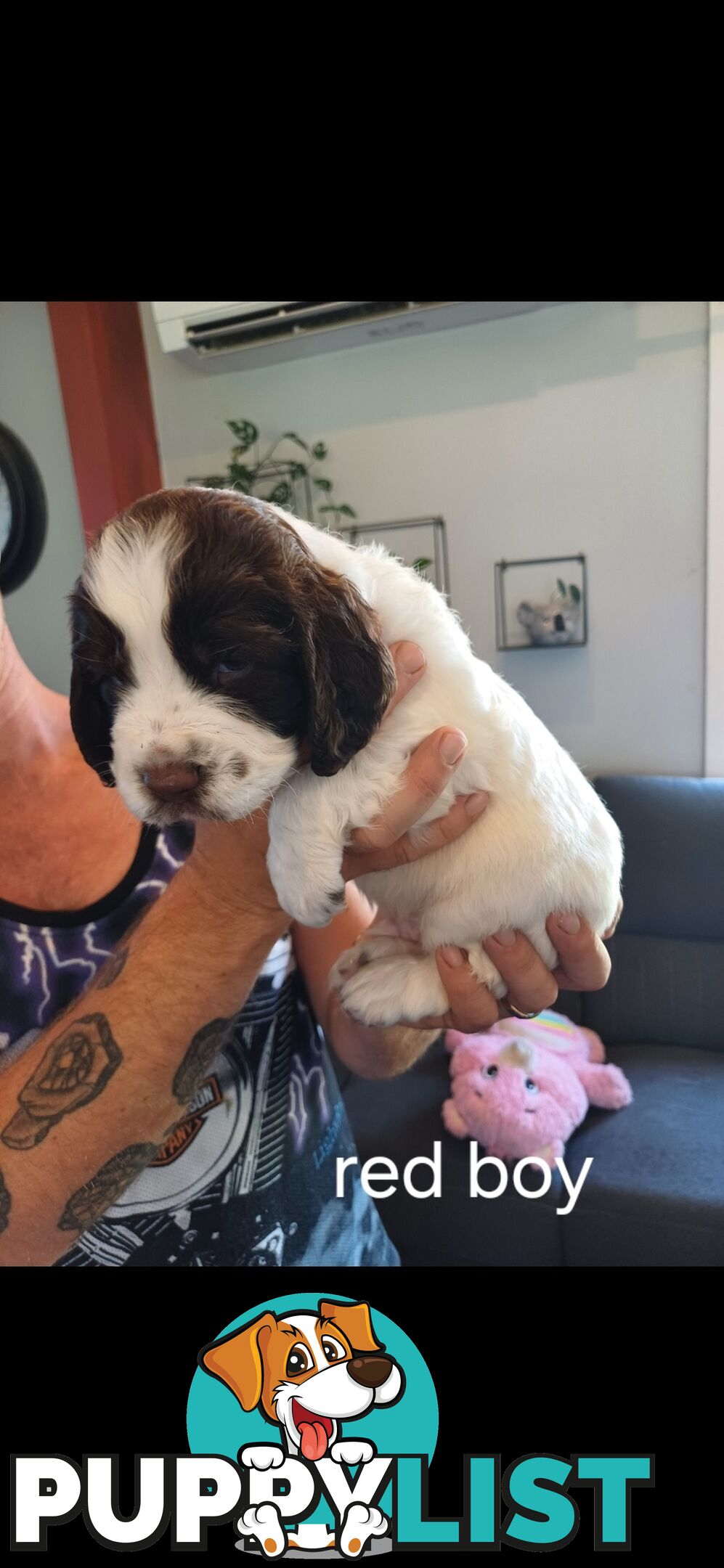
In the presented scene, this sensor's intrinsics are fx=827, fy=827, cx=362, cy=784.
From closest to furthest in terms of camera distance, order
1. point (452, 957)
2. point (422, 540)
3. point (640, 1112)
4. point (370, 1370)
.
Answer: point (370, 1370), point (452, 957), point (640, 1112), point (422, 540)

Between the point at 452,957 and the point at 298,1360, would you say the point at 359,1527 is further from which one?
the point at 452,957

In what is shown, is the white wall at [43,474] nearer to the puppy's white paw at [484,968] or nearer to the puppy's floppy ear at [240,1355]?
the puppy's white paw at [484,968]

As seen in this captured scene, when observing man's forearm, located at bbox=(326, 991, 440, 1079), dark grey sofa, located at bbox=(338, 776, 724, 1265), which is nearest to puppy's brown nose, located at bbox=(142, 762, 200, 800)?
man's forearm, located at bbox=(326, 991, 440, 1079)

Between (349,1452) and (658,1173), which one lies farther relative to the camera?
(658,1173)

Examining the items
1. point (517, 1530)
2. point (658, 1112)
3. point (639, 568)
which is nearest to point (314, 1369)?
→ point (517, 1530)

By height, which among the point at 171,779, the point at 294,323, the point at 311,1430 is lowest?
the point at 311,1430

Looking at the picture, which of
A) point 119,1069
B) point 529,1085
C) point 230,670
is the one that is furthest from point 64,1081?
point 529,1085

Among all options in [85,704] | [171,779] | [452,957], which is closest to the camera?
[171,779]
